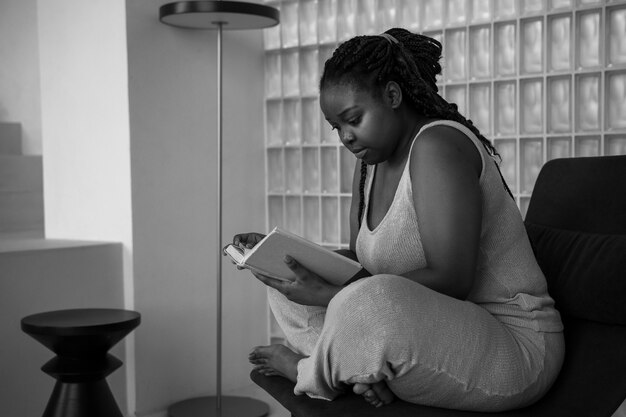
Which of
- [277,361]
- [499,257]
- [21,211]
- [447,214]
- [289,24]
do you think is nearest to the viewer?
[447,214]

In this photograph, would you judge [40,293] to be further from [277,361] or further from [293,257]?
[293,257]

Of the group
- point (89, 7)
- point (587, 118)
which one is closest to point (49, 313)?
point (89, 7)

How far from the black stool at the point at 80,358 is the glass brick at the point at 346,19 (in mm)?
1623

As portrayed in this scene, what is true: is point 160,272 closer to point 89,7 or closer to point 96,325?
point 96,325

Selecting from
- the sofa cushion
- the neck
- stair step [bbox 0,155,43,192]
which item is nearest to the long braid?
the neck

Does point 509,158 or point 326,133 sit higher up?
point 326,133

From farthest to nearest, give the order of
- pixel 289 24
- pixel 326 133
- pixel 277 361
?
1. pixel 289 24
2. pixel 326 133
3. pixel 277 361

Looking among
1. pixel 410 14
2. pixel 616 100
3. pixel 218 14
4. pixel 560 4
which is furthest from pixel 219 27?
pixel 616 100

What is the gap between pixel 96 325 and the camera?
2.64 metres

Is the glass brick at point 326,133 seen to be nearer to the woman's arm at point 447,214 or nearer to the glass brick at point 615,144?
the glass brick at point 615,144

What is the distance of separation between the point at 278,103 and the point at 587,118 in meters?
1.50

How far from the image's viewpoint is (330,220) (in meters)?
3.79

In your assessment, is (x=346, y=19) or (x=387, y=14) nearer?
(x=387, y=14)

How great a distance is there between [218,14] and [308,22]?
0.70 metres
